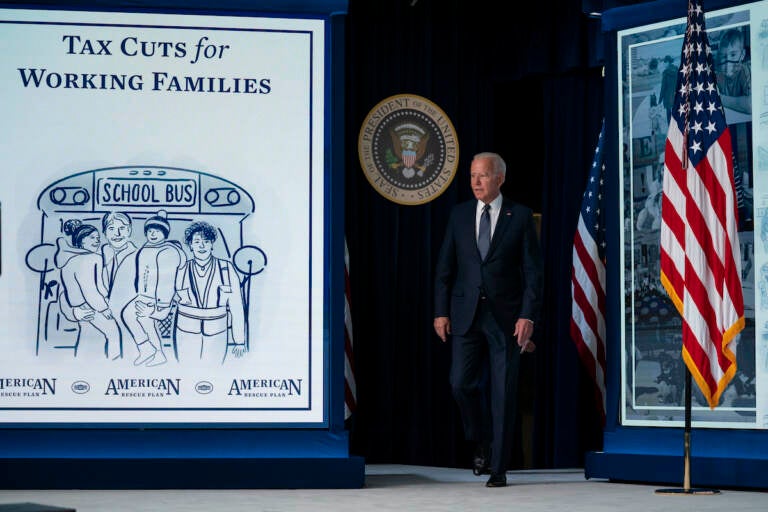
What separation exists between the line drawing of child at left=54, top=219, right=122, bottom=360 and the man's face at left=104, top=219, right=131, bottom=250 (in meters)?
0.05

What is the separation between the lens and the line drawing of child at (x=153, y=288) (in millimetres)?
5320

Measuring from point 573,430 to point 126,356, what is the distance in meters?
3.39

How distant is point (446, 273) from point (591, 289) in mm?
1372

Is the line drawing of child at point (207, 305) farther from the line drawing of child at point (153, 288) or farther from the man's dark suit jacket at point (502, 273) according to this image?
the man's dark suit jacket at point (502, 273)

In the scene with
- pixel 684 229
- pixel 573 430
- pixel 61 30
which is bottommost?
pixel 573 430

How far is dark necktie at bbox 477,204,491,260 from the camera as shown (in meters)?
5.68

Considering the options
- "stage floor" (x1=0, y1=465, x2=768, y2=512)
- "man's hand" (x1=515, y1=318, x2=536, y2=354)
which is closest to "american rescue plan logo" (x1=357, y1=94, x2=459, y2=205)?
"man's hand" (x1=515, y1=318, x2=536, y2=354)

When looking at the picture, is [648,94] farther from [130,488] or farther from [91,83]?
[130,488]

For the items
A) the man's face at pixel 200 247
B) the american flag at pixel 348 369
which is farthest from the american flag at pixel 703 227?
the american flag at pixel 348 369

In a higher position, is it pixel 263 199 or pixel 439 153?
pixel 439 153

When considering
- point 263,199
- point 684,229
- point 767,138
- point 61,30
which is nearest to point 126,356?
point 263,199

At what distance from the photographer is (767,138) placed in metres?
5.42

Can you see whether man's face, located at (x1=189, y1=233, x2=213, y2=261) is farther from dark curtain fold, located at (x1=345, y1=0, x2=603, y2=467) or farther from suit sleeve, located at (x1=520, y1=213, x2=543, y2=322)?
dark curtain fold, located at (x1=345, y1=0, x2=603, y2=467)

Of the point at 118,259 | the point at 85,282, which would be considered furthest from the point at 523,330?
the point at 85,282
